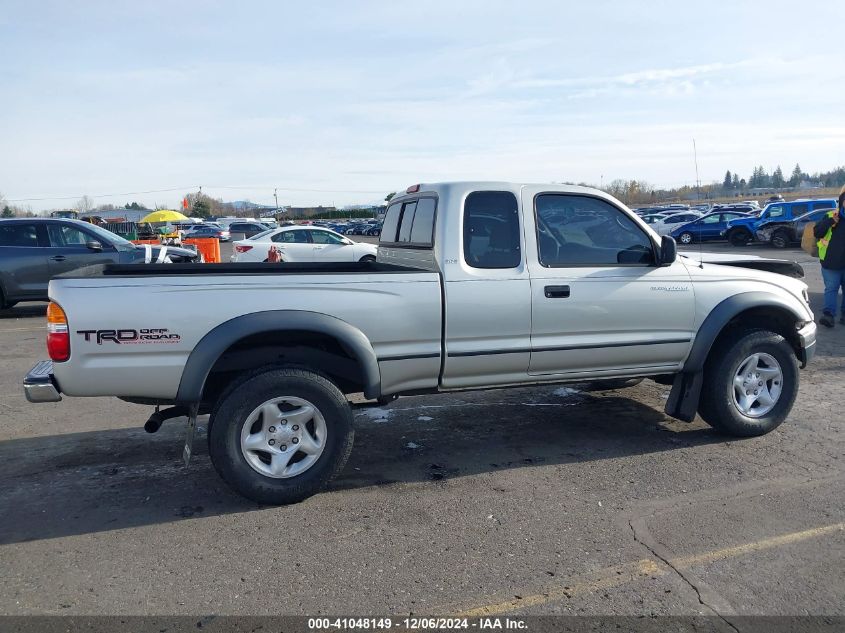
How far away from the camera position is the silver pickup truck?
13.1ft

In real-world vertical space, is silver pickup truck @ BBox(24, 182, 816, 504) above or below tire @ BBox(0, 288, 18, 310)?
above

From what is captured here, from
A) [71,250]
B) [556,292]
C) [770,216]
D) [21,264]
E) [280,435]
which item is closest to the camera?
[280,435]

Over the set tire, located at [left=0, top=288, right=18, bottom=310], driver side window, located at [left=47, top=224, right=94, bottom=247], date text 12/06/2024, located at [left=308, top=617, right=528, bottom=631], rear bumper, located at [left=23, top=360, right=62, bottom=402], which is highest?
driver side window, located at [left=47, top=224, right=94, bottom=247]

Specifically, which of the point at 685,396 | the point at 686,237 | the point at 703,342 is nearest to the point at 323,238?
the point at 685,396

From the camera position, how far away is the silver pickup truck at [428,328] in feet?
13.1

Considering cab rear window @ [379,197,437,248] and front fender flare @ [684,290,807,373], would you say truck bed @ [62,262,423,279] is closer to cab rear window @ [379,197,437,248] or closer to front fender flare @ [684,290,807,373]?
cab rear window @ [379,197,437,248]

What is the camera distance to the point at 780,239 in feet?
82.2

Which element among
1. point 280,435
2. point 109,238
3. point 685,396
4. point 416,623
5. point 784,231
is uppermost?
point 109,238

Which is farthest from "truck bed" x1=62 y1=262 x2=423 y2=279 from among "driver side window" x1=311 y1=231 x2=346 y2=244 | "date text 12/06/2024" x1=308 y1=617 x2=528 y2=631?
"driver side window" x1=311 y1=231 x2=346 y2=244

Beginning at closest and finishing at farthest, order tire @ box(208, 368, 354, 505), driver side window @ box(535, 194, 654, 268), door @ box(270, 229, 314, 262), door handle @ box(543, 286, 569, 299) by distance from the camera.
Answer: tire @ box(208, 368, 354, 505), door handle @ box(543, 286, 569, 299), driver side window @ box(535, 194, 654, 268), door @ box(270, 229, 314, 262)

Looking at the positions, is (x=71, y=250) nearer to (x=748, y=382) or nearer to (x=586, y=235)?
(x=586, y=235)

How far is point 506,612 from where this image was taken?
3096mm

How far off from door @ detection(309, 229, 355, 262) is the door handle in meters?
12.2

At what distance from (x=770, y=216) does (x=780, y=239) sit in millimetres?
1152
